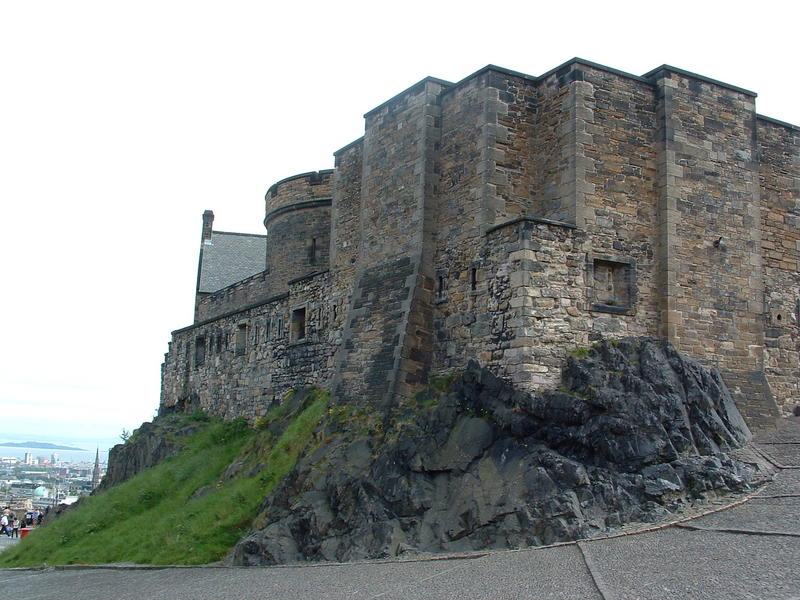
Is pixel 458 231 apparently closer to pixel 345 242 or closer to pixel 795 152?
pixel 345 242

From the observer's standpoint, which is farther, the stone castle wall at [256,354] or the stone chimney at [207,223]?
the stone chimney at [207,223]

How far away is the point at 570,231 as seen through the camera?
15.8 metres

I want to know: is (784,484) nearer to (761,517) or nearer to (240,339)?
(761,517)

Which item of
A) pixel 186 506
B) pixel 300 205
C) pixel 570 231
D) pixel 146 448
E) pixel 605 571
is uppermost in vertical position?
pixel 300 205

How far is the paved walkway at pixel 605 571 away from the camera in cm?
981

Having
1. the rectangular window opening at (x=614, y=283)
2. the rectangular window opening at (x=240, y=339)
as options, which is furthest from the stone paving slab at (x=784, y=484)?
the rectangular window opening at (x=240, y=339)

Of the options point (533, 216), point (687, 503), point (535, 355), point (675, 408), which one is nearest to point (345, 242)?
point (533, 216)

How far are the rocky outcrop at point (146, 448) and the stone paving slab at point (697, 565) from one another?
17463 millimetres

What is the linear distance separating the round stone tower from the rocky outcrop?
17.6ft

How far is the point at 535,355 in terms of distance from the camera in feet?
49.0

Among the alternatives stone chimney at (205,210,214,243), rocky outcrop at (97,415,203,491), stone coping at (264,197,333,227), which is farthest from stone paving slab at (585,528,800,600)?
stone chimney at (205,210,214,243)

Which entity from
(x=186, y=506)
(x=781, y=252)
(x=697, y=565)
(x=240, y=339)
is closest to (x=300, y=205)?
(x=240, y=339)

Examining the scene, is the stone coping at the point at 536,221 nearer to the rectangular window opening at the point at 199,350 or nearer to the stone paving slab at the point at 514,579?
the stone paving slab at the point at 514,579

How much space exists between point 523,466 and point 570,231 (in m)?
4.46
